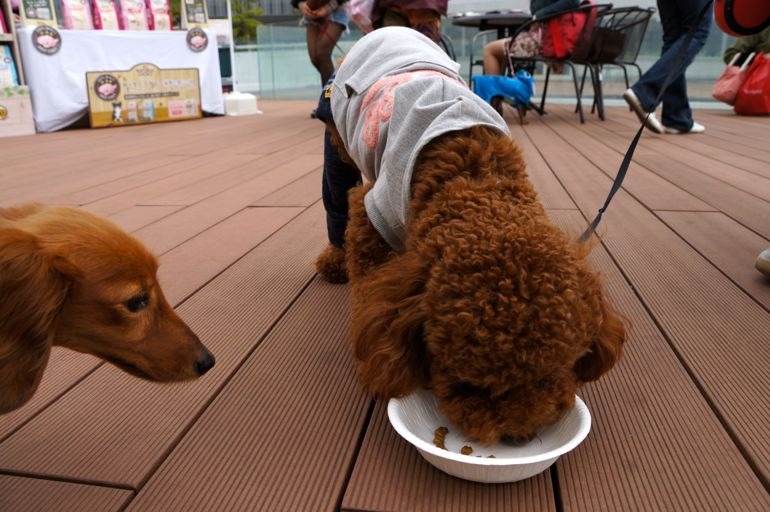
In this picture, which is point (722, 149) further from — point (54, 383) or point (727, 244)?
point (54, 383)

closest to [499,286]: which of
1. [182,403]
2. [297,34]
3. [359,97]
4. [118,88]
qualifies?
[182,403]

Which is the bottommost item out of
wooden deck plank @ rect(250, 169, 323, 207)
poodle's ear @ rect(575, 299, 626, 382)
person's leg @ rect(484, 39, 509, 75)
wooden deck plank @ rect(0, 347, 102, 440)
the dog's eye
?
wooden deck plank @ rect(250, 169, 323, 207)

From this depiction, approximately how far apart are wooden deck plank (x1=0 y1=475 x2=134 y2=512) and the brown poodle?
49 cm

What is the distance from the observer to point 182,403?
1.33 m

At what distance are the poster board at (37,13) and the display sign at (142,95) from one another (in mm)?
571

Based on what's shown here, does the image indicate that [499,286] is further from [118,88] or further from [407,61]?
[118,88]

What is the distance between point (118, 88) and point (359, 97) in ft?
17.6

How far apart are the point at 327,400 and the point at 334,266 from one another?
0.76 m

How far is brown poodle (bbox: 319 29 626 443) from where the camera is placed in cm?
101

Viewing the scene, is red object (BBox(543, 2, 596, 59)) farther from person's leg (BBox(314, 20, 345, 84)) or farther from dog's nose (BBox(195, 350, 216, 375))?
dog's nose (BBox(195, 350, 216, 375))

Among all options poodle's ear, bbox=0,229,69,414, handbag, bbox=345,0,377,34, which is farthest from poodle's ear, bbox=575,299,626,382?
handbag, bbox=345,0,377,34

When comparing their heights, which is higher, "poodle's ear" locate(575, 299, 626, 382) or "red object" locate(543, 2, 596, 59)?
"red object" locate(543, 2, 596, 59)

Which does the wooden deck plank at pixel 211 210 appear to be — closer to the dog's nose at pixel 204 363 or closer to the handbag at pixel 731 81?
the dog's nose at pixel 204 363

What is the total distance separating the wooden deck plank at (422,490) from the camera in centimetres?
103
